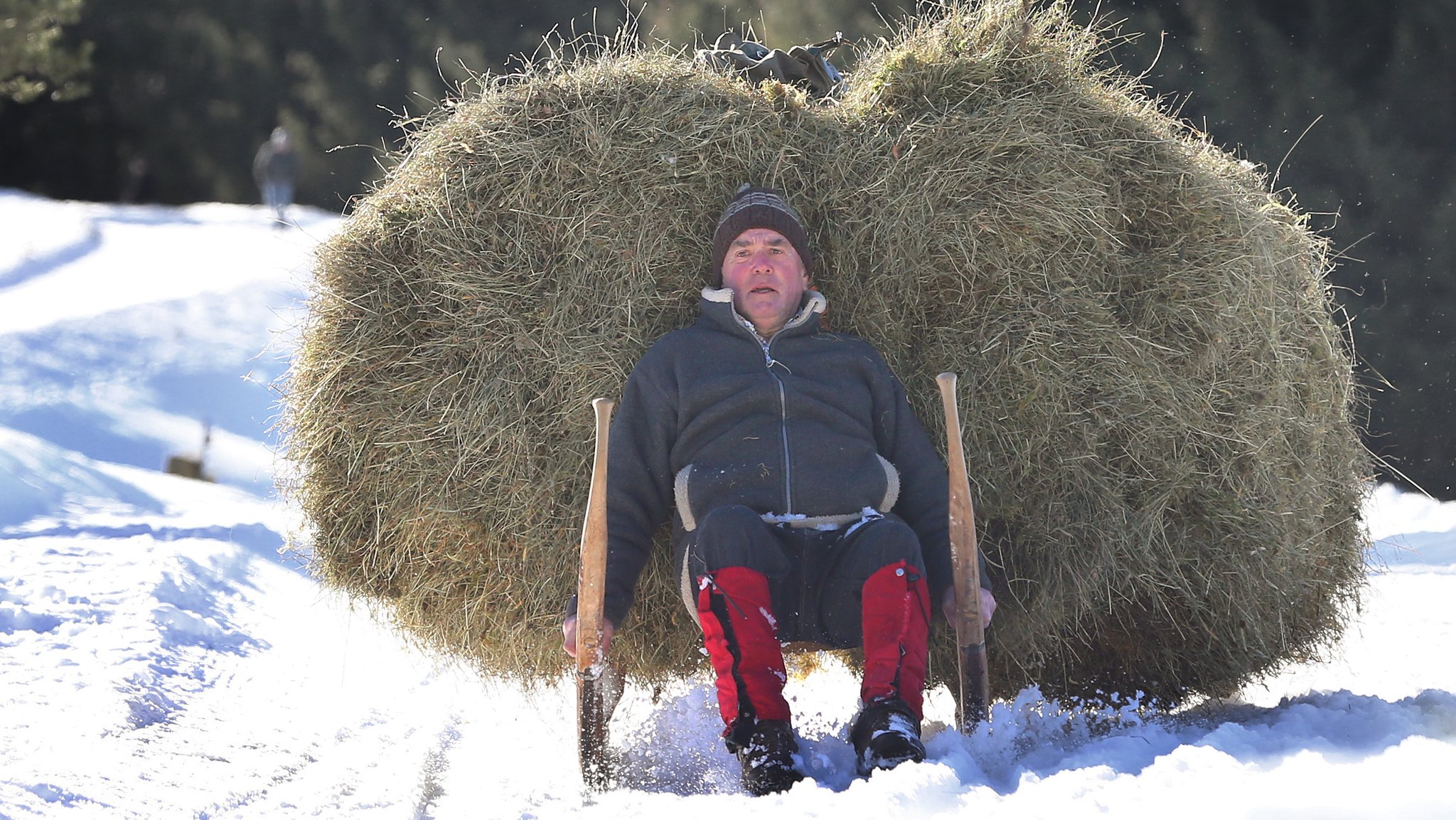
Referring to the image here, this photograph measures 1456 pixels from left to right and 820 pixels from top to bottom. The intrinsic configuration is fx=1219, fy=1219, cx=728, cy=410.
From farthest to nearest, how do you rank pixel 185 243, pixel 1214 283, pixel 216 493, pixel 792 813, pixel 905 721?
pixel 185 243 < pixel 216 493 < pixel 1214 283 < pixel 905 721 < pixel 792 813

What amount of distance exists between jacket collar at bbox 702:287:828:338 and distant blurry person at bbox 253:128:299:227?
44.4 ft

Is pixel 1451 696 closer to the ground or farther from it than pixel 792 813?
farther from it

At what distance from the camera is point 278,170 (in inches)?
627

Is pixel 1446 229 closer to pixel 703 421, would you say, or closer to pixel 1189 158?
pixel 1189 158

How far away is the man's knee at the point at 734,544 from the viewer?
9.08 ft

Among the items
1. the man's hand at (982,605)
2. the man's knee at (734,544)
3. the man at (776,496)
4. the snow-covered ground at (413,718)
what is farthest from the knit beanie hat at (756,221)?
the snow-covered ground at (413,718)

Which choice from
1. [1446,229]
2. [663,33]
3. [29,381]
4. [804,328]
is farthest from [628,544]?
[663,33]

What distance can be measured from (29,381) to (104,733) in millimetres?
5393

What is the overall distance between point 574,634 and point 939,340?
132cm

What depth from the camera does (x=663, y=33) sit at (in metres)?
11.4

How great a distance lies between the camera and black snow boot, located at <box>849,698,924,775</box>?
244 cm

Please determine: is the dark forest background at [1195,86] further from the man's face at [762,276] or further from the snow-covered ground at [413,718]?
the snow-covered ground at [413,718]

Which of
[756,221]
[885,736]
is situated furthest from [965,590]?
[756,221]

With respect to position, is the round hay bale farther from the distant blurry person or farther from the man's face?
the distant blurry person
